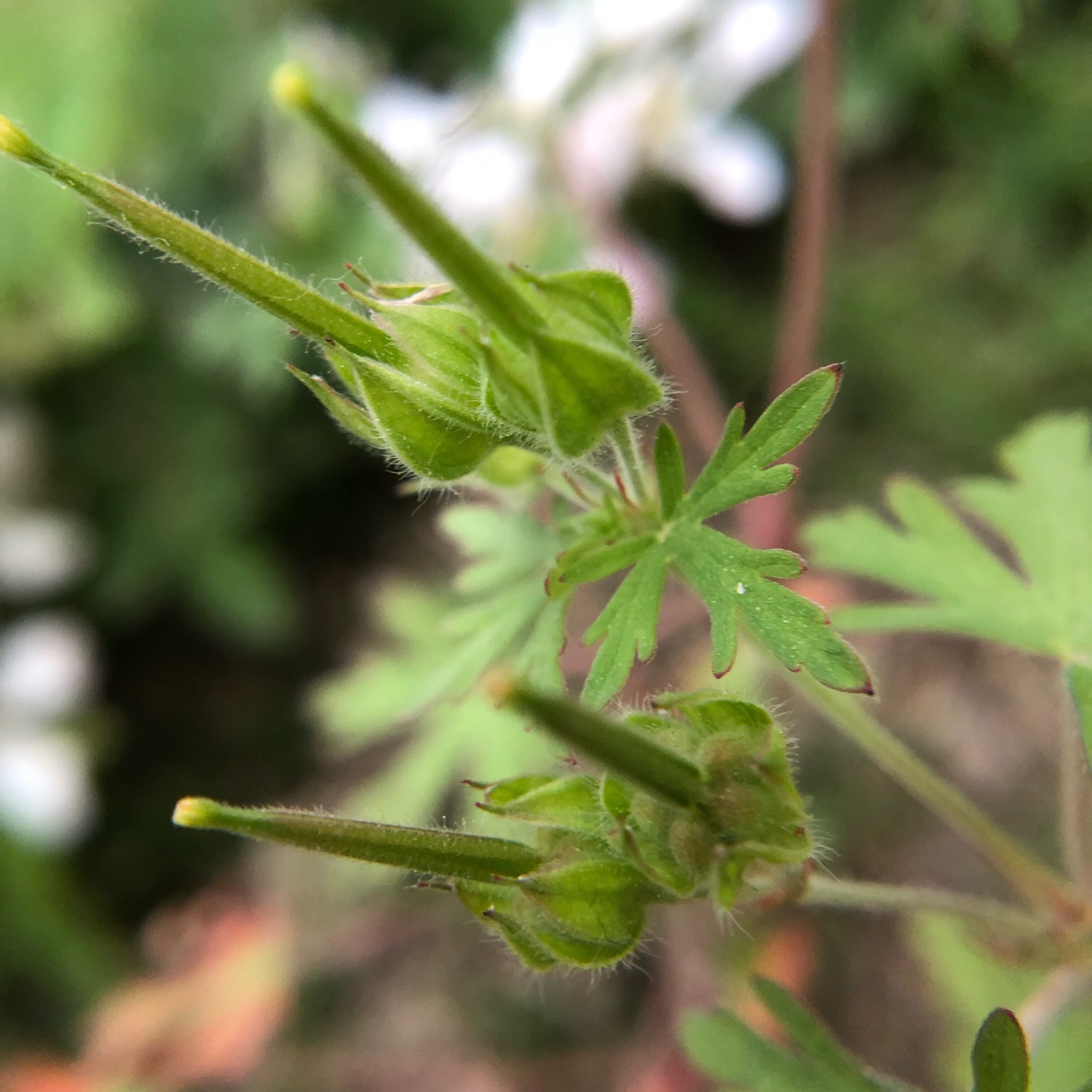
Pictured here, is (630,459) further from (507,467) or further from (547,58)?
(547,58)

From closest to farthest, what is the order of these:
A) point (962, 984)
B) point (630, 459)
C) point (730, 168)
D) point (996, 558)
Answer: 1. point (630, 459)
2. point (996, 558)
3. point (962, 984)
4. point (730, 168)

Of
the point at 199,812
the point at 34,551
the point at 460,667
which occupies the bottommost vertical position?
the point at 34,551

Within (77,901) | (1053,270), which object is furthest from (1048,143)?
(77,901)

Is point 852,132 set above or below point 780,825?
below

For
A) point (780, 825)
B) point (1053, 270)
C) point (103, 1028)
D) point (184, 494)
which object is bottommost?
point (103, 1028)

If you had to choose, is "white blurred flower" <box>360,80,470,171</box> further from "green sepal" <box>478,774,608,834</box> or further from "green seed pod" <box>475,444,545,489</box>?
"green sepal" <box>478,774,608,834</box>

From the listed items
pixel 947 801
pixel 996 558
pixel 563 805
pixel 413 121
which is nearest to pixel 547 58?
pixel 413 121

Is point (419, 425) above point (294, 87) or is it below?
below

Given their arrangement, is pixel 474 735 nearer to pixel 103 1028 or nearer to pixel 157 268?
pixel 103 1028
